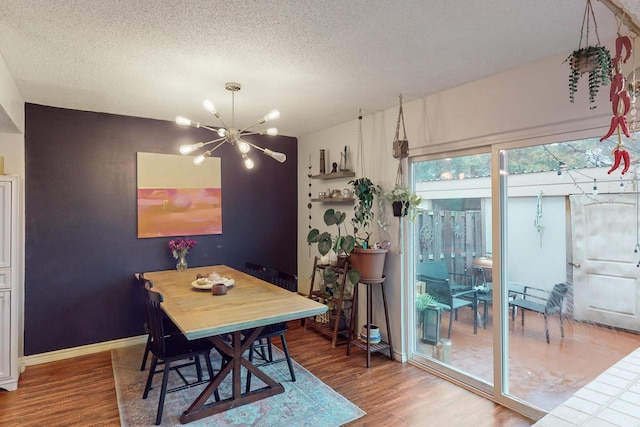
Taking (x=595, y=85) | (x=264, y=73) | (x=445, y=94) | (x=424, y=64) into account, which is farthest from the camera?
(x=445, y=94)

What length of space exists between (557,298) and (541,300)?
0.11 metres

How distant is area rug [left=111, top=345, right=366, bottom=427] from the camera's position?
8.20 ft

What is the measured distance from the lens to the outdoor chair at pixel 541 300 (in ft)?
8.50

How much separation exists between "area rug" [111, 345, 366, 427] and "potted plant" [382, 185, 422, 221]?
1655 millimetres

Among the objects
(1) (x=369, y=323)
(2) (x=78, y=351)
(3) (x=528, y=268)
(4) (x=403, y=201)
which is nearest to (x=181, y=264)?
(2) (x=78, y=351)

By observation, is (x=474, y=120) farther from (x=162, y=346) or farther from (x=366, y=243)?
(x=162, y=346)

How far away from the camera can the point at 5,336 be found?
2.93 m

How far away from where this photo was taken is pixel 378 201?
147 inches

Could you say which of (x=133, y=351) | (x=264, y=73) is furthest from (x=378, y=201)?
(x=133, y=351)

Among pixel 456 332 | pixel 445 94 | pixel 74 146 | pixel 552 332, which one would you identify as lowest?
pixel 456 332

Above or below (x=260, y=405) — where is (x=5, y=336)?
above

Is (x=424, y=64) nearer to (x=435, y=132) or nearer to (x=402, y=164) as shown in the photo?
(x=435, y=132)

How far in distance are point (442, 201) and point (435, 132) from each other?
64 cm

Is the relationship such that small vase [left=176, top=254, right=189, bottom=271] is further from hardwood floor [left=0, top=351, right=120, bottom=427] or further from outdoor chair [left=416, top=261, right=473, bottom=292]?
outdoor chair [left=416, top=261, right=473, bottom=292]
